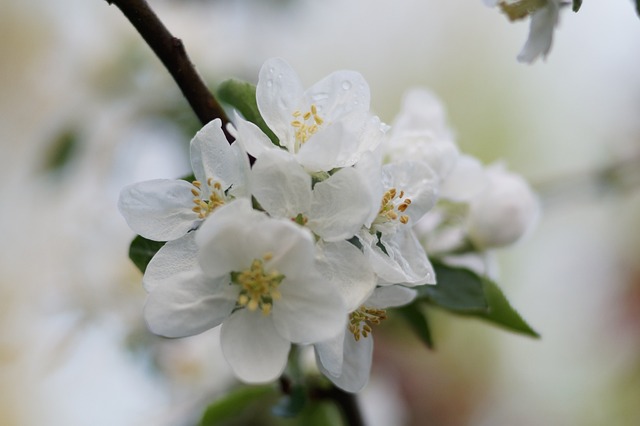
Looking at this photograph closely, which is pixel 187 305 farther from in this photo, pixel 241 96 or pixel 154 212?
pixel 241 96

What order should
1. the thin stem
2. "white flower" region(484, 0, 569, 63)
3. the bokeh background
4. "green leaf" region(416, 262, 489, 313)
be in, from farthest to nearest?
the bokeh background → the thin stem → "green leaf" region(416, 262, 489, 313) → "white flower" region(484, 0, 569, 63)

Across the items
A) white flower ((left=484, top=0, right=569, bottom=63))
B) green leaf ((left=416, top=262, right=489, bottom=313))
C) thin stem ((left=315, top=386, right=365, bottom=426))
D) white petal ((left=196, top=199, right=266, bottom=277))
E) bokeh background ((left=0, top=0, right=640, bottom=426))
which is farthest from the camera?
bokeh background ((left=0, top=0, right=640, bottom=426))

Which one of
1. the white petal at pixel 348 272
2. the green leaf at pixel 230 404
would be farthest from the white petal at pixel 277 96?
the green leaf at pixel 230 404

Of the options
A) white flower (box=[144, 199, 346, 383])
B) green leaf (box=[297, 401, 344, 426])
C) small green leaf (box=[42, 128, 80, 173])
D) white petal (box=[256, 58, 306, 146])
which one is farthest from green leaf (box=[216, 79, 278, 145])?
small green leaf (box=[42, 128, 80, 173])

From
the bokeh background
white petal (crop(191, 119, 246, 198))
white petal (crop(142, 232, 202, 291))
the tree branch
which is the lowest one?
the bokeh background

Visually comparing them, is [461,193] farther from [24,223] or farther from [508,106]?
[508,106]

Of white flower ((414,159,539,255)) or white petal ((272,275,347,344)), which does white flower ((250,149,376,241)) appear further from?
white flower ((414,159,539,255))

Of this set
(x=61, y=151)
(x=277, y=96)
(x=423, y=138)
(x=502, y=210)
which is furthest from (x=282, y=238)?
(x=61, y=151)

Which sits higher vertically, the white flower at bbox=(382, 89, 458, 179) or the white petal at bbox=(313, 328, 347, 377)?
the white flower at bbox=(382, 89, 458, 179)
